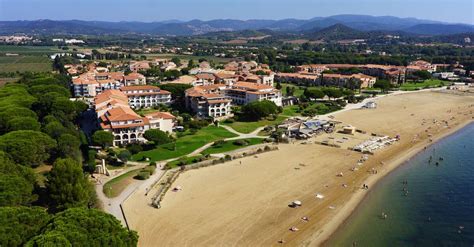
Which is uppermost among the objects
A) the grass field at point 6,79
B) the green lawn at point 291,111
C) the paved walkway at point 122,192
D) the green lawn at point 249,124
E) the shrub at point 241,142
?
the grass field at point 6,79

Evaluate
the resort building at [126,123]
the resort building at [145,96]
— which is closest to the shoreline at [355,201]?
the resort building at [126,123]

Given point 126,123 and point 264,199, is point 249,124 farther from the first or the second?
point 264,199

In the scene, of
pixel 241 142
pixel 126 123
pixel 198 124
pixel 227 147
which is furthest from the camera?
pixel 198 124

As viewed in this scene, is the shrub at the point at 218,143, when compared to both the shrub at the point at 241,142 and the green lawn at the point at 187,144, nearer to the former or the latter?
the green lawn at the point at 187,144

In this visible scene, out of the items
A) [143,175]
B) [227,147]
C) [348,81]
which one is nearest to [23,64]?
[348,81]

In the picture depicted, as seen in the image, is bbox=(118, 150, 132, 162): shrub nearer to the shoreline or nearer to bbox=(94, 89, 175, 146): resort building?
bbox=(94, 89, 175, 146): resort building
